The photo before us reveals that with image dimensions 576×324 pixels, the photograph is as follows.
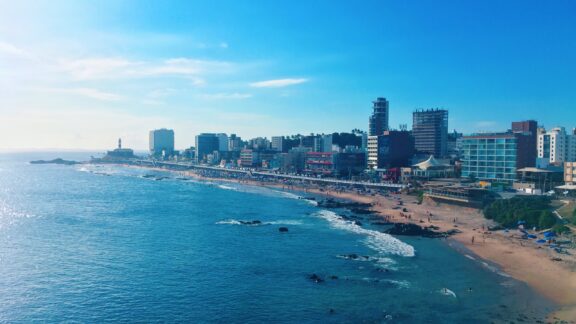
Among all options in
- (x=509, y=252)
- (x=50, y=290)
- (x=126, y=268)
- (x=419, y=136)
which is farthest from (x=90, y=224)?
(x=419, y=136)

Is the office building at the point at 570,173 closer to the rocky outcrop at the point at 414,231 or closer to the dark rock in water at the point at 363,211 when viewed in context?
the dark rock in water at the point at 363,211

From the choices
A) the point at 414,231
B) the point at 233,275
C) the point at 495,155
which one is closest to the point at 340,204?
the point at 414,231

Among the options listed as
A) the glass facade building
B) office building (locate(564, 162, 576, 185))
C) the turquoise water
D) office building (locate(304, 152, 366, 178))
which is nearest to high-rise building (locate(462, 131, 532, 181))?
the glass facade building

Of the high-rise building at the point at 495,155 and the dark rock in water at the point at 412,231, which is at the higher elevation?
the high-rise building at the point at 495,155

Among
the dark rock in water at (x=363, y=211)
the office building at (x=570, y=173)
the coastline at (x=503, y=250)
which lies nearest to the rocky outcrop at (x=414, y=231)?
the coastline at (x=503, y=250)

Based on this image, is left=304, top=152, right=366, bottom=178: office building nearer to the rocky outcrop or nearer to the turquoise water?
the turquoise water

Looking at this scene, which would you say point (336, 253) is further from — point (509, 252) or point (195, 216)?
point (195, 216)
